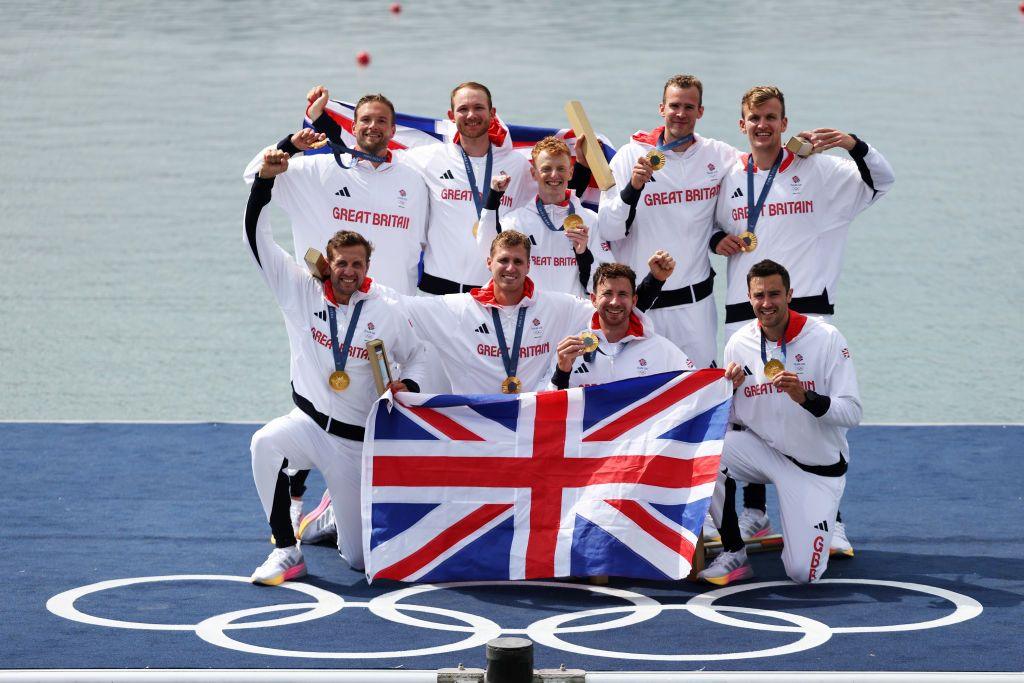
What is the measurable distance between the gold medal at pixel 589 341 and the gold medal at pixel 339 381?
114 cm

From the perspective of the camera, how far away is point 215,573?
23.2ft

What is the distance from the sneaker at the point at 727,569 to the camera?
Answer: 7020 mm

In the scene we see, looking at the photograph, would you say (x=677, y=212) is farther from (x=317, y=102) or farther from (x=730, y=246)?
(x=317, y=102)

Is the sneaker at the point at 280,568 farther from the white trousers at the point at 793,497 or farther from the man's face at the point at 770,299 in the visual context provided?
the man's face at the point at 770,299

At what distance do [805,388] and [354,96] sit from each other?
1222 centimetres

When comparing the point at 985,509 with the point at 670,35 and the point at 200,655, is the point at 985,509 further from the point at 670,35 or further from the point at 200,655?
the point at 670,35

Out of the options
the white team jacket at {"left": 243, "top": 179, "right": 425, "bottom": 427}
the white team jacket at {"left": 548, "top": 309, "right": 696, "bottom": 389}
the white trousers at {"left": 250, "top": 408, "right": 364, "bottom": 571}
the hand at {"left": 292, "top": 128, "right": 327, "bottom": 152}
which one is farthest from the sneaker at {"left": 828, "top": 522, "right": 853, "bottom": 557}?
the hand at {"left": 292, "top": 128, "right": 327, "bottom": 152}

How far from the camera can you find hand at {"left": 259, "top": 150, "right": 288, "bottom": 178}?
23.6 feet

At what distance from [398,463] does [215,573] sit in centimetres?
99

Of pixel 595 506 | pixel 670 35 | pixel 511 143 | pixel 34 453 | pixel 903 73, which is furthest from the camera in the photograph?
pixel 670 35

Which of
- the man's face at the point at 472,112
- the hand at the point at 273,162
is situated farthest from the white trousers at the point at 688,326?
the hand at the point at 273,162

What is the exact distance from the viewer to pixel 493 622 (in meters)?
6.43

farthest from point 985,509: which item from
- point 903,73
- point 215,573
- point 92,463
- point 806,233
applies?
point 903,73

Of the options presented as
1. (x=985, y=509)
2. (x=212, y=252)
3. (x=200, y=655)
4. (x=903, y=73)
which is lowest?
(x=200, y=655)
